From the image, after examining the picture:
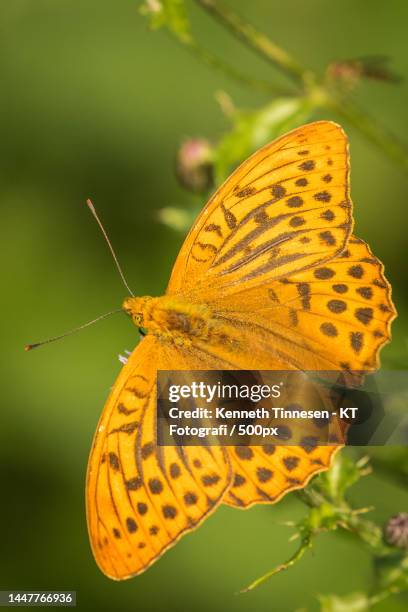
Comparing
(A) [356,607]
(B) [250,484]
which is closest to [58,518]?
(A) [356,607]

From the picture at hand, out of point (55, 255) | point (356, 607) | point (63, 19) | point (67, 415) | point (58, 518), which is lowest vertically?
point (356, 607)

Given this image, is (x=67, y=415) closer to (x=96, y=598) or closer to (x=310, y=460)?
(x=96, y=598)

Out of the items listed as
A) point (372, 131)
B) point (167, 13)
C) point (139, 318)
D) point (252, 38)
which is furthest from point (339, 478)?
point (167, 13)

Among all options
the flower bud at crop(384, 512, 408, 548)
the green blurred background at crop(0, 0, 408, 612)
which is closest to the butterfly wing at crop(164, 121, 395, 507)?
the flower bud at crop(384, 512, 408, 548)

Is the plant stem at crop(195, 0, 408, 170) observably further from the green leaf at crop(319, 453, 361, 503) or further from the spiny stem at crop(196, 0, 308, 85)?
the green leaf at crop(319, 453, 361, 503)

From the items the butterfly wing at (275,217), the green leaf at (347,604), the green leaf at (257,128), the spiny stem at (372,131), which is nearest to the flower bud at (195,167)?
the green leaf at (257,128)

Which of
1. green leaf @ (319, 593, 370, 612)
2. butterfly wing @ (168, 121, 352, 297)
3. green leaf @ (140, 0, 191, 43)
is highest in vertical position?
green leaf @ (140, 0, 191, 43)

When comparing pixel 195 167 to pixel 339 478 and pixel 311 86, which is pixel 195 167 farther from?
pixel 339 478
